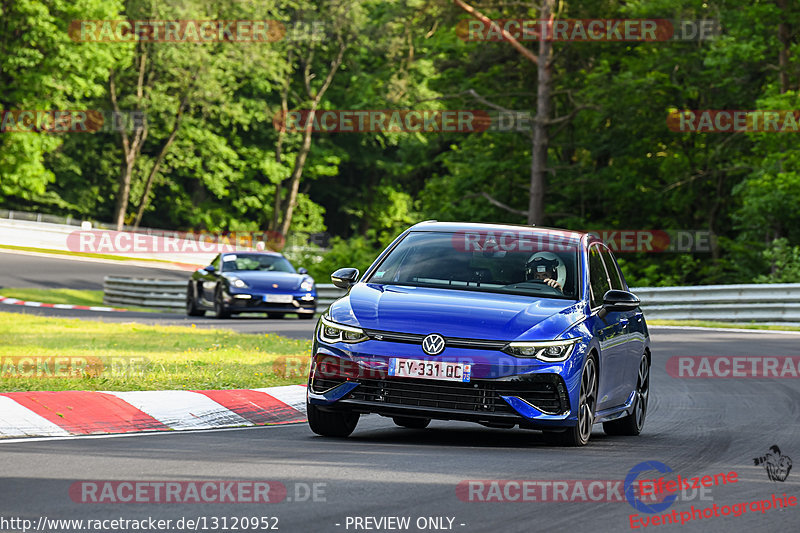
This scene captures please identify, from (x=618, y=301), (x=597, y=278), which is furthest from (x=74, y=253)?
(x=618, y=301)

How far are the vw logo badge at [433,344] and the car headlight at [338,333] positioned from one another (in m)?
0.43

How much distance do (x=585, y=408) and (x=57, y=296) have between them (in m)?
32.6

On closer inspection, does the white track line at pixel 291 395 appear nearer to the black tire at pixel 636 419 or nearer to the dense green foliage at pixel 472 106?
the black tire at pixel 636 419

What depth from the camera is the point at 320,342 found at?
934 centimetres

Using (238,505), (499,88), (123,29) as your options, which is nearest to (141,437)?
(238,505)

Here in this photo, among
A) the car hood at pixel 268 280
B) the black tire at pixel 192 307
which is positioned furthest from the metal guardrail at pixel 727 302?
the black tire at pixel 192 307

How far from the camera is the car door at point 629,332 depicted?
10906mm

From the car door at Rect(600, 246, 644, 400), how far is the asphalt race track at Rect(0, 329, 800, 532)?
508 mm

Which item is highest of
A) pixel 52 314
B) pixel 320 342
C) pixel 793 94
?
pixel 793 94

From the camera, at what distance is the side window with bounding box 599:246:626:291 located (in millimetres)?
11430

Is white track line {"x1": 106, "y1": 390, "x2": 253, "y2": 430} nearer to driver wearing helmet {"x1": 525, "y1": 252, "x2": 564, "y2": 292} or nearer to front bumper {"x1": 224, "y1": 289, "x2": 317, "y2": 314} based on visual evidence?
driver wearing helmet {"x1": 525, "y1": 252, "x2": 564, "y2": 292}

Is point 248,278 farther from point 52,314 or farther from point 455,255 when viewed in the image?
point 455,255

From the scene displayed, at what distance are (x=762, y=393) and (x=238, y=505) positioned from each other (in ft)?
30.6

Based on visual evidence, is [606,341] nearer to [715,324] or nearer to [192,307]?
[715,324]
